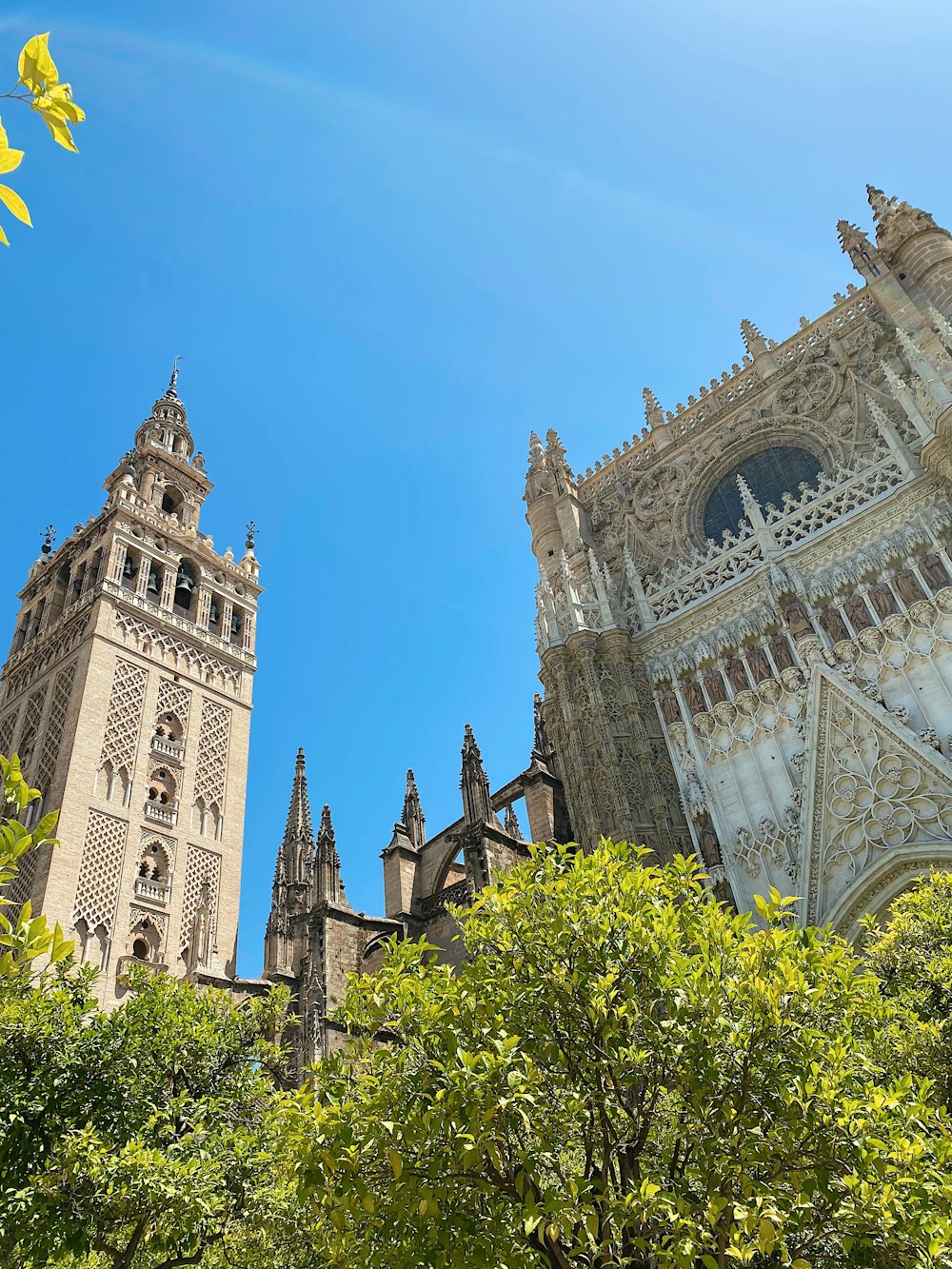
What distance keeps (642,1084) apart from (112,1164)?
4.94 metres

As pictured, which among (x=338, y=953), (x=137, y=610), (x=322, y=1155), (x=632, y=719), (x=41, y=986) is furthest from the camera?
(x=137, y=610)

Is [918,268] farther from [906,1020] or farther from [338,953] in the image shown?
[338,953]

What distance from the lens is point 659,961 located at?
21.1 ft

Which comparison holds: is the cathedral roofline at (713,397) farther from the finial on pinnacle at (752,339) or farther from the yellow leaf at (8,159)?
the yellow leaf at (8,159)

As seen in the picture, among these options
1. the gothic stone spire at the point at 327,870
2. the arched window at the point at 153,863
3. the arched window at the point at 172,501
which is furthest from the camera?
the arched window at the point at 172,501

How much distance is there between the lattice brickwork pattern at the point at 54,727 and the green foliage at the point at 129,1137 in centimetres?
1632

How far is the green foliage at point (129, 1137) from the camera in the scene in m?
8.20

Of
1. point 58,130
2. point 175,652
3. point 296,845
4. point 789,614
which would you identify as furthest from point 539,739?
point 58,130

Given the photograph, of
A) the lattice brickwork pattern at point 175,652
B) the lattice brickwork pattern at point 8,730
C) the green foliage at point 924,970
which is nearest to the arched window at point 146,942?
the lattice brickwork pattern at point 8,730

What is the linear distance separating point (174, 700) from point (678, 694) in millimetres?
18274

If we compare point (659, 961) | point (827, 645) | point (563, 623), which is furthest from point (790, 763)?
point (659, 961)

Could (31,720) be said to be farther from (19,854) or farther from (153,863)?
(19,854)

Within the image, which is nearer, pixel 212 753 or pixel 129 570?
pixel 212 753

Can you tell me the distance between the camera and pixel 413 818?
1009 inches
